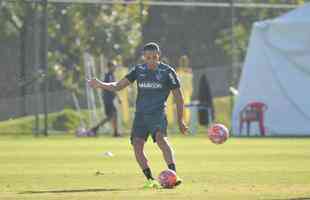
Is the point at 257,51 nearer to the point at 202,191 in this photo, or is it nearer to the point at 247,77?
the point at 247,77

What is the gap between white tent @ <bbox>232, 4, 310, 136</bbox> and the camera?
3491 centimetres

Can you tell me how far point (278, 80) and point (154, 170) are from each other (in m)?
16.6

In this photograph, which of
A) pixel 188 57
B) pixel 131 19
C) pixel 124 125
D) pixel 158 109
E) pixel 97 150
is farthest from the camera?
pixel 131 19

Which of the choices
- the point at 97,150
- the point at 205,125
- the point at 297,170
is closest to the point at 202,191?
the point at 297,170

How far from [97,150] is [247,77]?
10.7 metres

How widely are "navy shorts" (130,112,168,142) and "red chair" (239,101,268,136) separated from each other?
18802 mm

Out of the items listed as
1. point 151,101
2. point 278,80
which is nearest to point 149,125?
point 151,101

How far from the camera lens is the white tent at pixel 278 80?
115 ft

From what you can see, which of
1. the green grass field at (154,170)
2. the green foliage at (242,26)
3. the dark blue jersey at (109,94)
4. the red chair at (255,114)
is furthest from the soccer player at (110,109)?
the green foliage at (242,26)

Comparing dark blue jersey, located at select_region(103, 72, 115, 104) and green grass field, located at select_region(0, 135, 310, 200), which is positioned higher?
dark blue jersey, located at select_region(103, 72, 115, 104)

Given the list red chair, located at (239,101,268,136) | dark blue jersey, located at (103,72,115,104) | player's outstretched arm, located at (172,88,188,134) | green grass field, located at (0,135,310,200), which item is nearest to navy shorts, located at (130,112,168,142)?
player's outstretched arm, located at (172,88,188,134)

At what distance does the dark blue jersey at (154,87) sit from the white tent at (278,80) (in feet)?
61.7

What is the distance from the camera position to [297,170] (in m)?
19.0

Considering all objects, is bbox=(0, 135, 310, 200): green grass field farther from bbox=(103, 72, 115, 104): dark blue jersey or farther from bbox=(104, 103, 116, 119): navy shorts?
bbox=(104, 103, 116, 119): navy shorts
